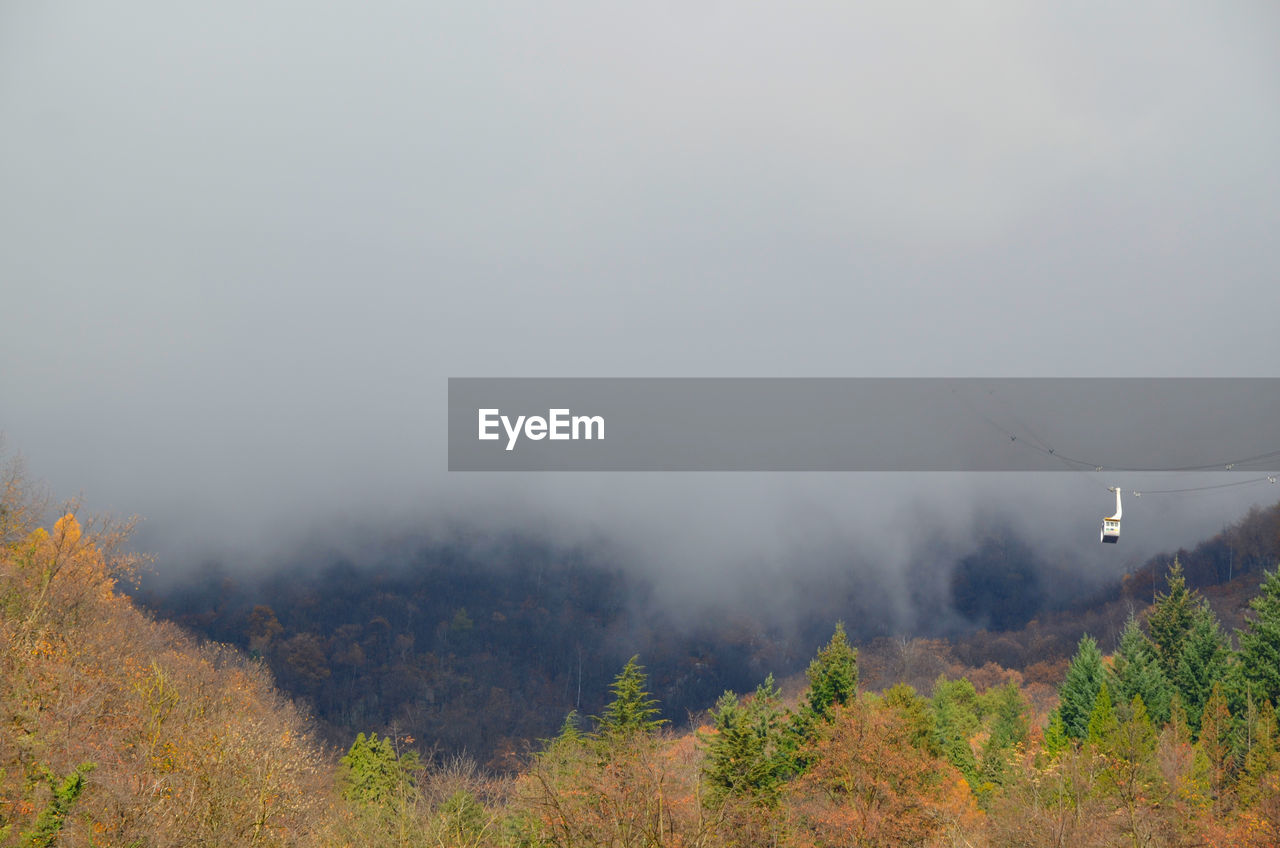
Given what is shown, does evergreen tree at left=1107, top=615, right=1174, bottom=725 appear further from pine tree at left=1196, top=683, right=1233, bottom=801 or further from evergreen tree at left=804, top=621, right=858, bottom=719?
evergreen tree at left=804, top=621, right=858, bottom=719

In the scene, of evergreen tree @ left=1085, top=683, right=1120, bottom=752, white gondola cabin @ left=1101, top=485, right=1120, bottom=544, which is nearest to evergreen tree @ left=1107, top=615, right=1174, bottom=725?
evergreen tree @ left=1085, top=683, right=1120, bottom=752

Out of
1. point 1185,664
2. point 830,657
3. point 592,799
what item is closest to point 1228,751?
point 1185,664

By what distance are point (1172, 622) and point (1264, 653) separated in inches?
1016

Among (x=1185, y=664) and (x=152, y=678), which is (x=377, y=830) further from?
(x=1185, y=664)

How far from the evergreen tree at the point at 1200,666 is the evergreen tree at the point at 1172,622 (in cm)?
1060

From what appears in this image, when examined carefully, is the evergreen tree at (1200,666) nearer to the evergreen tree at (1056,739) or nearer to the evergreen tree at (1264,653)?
the evergreen tree at (1264,653)

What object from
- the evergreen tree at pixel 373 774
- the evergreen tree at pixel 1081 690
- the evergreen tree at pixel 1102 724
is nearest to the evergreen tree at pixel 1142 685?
the evergreen tree at pixel 1081 690

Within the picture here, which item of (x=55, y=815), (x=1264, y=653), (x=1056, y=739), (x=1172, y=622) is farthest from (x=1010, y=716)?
(x=55, y=815)

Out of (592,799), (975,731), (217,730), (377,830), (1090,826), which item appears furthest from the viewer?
(975,731)

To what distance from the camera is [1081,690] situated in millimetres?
81750

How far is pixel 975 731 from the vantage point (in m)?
108

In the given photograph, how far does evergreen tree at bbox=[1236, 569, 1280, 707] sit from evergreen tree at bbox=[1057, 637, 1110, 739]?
11.5 meters

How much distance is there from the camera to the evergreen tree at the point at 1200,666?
79438 millimetres

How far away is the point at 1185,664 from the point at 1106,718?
1654 centimetres
